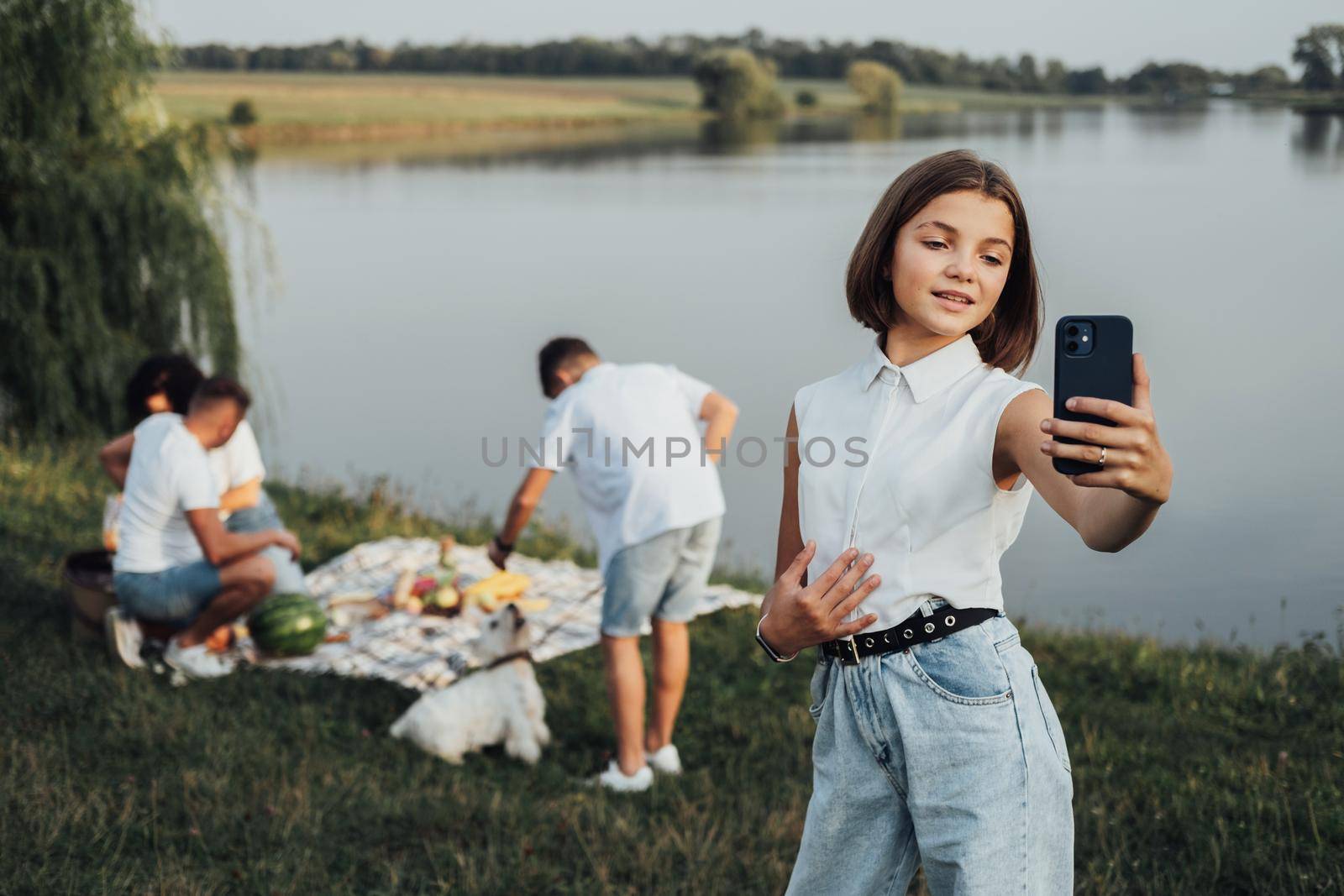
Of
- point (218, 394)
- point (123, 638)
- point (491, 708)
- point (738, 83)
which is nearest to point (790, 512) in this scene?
point (491, 708)

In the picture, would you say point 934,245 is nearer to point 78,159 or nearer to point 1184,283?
point 78,159

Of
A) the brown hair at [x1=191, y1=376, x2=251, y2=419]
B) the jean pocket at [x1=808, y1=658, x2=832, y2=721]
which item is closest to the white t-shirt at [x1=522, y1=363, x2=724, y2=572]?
the brown hair at [x1=191, y1=376, x2=251, y2=419]

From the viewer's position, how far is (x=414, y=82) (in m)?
46.3

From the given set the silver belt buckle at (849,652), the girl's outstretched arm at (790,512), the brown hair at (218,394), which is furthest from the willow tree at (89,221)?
the silver belt buckle at (849,652)

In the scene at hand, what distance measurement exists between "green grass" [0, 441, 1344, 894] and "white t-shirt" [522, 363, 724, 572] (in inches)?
42.9

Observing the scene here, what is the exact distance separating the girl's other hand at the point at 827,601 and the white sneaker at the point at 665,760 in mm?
3031

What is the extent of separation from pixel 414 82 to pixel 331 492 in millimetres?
39762

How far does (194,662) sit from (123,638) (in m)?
0.35

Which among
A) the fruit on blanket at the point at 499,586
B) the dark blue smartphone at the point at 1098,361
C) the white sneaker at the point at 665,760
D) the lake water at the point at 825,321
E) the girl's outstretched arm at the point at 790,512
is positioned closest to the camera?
the dark blue smartphone at the point at 1098,361

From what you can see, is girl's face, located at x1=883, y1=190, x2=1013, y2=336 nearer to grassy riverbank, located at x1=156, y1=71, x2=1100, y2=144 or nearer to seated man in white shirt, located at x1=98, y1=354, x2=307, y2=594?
seated man in white shirt, located at x1=98, y1=354, x2=307, y2=594

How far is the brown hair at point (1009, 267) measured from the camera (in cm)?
209

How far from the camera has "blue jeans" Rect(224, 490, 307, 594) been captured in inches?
254

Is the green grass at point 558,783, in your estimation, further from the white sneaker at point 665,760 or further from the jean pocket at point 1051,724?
the jean pocket at point 1051,724

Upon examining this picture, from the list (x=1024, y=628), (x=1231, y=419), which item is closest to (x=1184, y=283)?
(x=1231, y=419)
